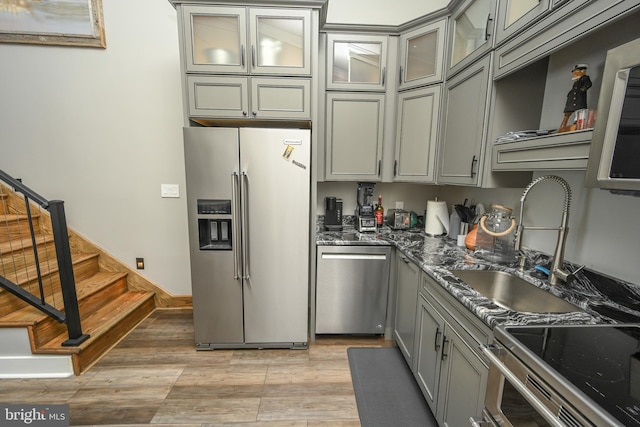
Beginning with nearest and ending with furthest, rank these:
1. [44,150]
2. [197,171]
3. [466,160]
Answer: [466,160]
[197,171]
[44,150]

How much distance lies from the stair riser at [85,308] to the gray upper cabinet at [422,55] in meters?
3.29

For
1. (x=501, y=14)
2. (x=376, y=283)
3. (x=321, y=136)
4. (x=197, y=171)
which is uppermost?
(x=501, y=14)

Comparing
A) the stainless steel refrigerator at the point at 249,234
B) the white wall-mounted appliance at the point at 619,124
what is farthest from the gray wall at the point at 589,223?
the stainless steel refrigerator at the point at 249,234

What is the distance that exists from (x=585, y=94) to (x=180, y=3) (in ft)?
8.05

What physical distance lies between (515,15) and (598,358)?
1.60 metres

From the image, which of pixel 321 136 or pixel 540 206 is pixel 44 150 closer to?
pixel 321 136

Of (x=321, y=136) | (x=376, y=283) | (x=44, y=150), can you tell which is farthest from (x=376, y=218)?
(x=44, y=150)

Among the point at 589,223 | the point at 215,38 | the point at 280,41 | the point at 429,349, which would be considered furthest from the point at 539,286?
the point at 215,38

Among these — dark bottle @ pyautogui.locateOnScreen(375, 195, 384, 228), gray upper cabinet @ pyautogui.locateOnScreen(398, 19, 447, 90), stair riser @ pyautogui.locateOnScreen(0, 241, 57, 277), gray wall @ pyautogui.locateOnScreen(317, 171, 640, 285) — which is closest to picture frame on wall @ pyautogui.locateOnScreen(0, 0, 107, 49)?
stair riser @ pyautogui.locateOnScreen(0, 241, 57, 277)

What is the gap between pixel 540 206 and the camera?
1622 millimetres

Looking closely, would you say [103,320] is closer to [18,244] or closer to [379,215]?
[18,244]

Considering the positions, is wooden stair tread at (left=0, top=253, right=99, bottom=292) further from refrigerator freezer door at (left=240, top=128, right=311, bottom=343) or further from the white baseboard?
refrigerator freezer door at (left=240, top=128, right=311, bottom=343)

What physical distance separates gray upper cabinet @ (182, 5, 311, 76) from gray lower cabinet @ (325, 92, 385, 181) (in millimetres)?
491

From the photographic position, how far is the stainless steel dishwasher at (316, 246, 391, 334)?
2174mm
